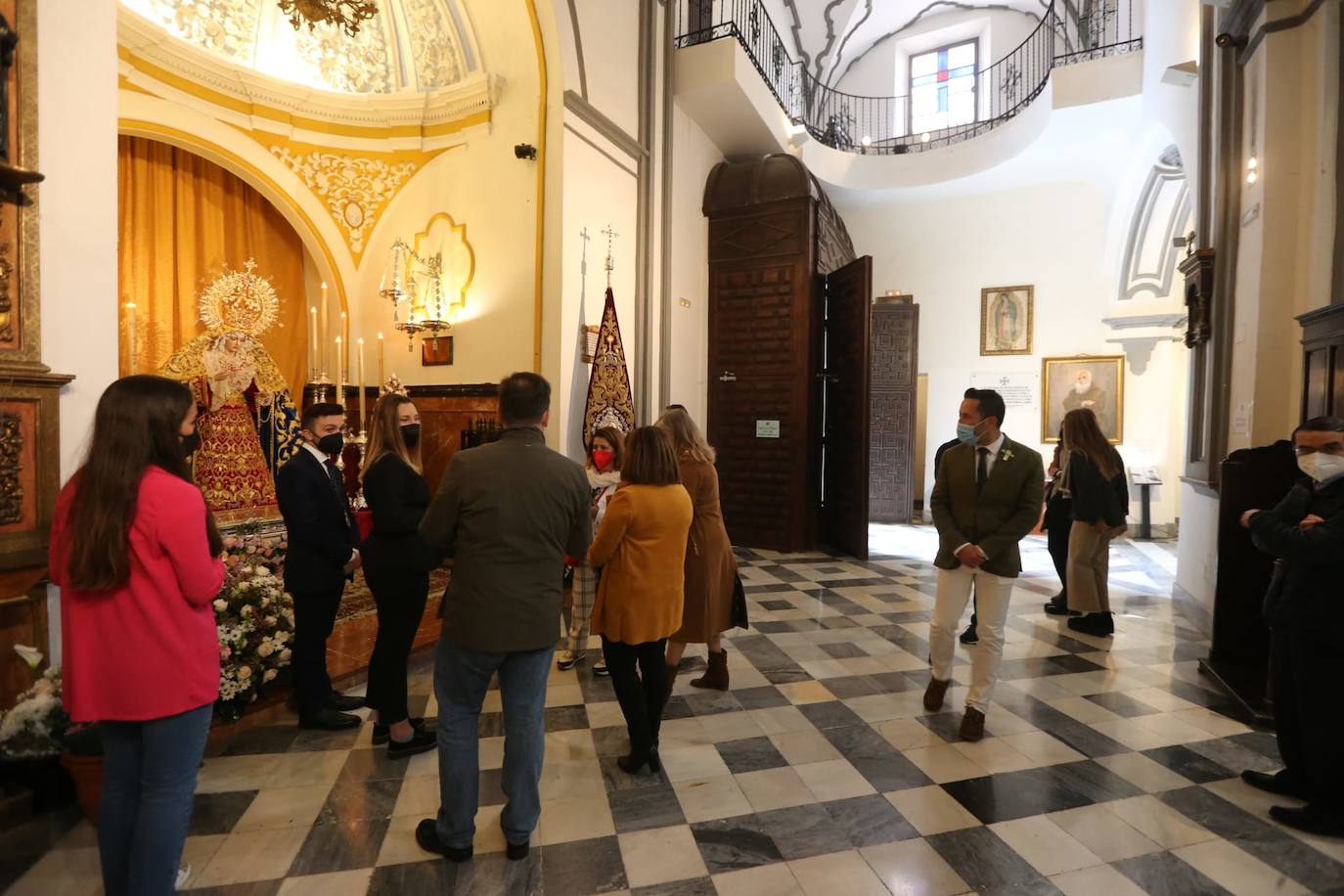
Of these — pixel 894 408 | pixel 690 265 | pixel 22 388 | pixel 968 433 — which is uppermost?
pixel 690 265

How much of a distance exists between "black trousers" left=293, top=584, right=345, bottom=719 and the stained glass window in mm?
12374

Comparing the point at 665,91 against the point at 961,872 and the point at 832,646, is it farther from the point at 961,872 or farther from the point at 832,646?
the point at 961,872

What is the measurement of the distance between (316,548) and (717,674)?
2173mm

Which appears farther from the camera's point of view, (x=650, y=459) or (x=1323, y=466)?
(x=650, y=459)

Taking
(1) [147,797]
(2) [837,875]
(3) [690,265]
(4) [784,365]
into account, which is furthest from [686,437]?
(3) [690,265]

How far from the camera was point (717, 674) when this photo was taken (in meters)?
3.83

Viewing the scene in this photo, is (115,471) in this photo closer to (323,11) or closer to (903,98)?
(323,11)

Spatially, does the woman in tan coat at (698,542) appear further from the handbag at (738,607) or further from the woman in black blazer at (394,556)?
the woman in black blazer at (394,556)

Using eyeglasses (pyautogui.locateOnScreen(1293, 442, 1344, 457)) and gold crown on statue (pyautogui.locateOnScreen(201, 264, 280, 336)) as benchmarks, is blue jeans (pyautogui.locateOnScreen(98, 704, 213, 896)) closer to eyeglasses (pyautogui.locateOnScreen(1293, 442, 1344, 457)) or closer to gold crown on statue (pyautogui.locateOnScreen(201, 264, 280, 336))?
eyeglasses (pyautogui.locateOnScreen(1293, 442, 1344, 457))

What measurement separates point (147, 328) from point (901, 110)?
11989 millimetres

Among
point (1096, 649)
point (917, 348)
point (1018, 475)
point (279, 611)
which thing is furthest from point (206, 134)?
point (917, 348)

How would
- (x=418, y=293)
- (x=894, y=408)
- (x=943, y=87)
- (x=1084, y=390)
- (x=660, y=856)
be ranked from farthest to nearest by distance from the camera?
(x=943, y=87), (x=894, y=408), (x=1084, y=390), (x=418, y=293), (x=660, y=856)

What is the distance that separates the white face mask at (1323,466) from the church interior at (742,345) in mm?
1327

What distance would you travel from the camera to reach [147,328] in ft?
19.0
